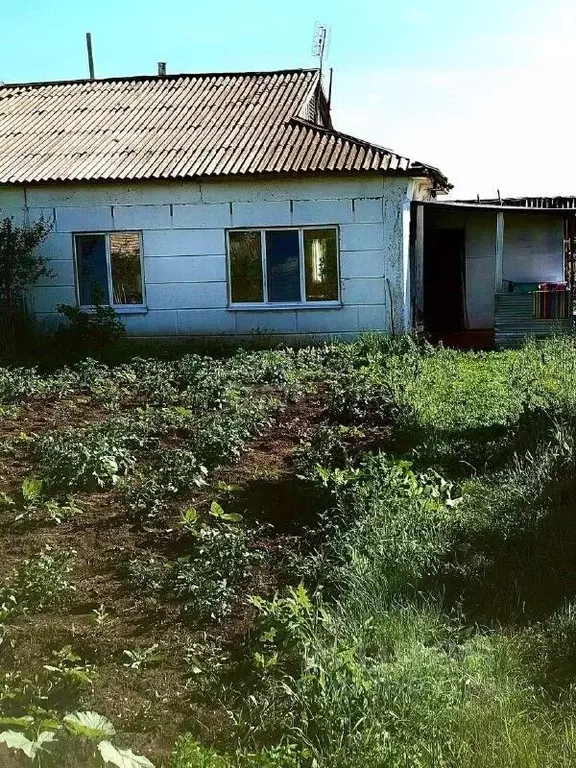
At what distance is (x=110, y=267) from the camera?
1474 centimetres

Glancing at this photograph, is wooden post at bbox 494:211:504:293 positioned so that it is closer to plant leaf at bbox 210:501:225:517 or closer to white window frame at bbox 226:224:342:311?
white window frame at bbox 226:224:342:311

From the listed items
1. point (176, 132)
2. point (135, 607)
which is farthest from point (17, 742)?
point (176, 132)

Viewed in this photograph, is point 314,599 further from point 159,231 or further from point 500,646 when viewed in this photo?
point 159,231

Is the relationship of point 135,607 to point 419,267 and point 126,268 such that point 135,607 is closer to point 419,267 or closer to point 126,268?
point 126,268

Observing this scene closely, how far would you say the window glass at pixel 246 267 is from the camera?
1436 cm

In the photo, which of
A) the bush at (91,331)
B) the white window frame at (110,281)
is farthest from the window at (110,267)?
the bush at (91,331)

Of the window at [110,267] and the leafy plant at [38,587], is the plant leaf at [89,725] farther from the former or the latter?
the window at [110,267]

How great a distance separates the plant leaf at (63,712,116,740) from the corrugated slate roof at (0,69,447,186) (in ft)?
36.4

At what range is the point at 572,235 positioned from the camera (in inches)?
699

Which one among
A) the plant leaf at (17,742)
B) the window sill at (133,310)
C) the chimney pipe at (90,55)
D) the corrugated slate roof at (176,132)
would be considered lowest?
the plant leaf at (17,742)

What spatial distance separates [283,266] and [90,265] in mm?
3303

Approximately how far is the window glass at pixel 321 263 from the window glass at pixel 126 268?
9.32 feet

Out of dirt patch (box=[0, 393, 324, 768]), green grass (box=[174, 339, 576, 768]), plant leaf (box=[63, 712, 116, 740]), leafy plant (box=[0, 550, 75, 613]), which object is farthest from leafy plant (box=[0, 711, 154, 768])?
leafy plant (box=[0, 550, 75, 613])

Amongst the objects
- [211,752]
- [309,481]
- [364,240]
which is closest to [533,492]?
[309,481]
